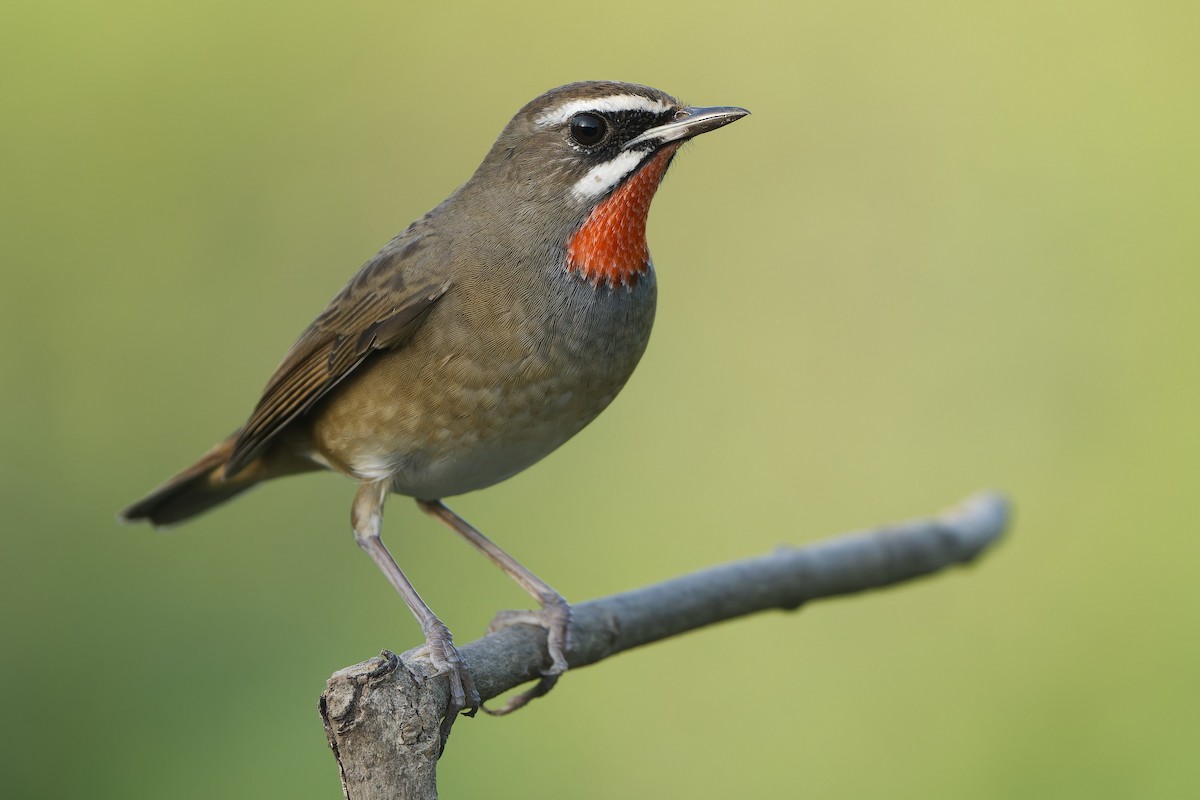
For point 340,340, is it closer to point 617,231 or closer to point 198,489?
point 617,231

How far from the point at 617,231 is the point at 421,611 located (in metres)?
1.36

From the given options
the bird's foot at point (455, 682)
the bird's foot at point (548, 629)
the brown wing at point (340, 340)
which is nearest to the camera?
the bird's foot at point (455, 682)

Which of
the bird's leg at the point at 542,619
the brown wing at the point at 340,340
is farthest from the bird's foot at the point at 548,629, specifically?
the brown wing at the point at 340,340

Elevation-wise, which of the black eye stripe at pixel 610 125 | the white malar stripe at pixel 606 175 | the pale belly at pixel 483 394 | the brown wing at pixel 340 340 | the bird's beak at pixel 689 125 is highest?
the black eye stripe at pixel 610 125

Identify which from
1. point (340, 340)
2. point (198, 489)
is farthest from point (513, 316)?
point (198, 489)

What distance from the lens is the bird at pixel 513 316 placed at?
4.41 m

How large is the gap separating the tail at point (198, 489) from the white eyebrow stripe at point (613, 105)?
189 cm

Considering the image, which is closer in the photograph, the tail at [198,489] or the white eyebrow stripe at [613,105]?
the white eyebrow stripe at [613,105]

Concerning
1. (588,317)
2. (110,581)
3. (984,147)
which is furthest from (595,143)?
(984,147)

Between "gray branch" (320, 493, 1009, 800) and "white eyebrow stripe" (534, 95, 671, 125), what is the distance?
151 cm

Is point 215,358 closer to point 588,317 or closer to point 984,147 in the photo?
point 588,317

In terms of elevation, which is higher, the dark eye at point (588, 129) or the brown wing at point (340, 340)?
the dark eye at point (588, 129)

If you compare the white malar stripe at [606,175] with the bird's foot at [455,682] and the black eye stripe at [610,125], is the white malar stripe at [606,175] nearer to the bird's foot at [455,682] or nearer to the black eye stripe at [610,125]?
the black eye stripe at [610,125]

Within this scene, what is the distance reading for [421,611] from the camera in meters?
4.39
